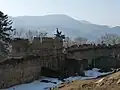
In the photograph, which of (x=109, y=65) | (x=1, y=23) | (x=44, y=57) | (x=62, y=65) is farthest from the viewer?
(x=1, y=23)

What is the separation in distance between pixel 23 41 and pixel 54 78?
672cm

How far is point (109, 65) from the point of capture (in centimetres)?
3609

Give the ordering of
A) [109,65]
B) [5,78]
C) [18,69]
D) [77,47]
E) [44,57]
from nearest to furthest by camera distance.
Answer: [5,78]
[18,69]
[44,57]
[109,65]
[77,47]

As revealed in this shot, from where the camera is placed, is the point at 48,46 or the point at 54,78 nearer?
the point at 54,78

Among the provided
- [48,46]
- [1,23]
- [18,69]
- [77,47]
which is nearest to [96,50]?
[77,47]

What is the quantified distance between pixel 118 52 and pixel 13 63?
79.4ft

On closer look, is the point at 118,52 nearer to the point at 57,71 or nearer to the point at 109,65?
the point at 109,65

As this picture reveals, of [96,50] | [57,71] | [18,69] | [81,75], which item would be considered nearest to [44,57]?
[57,71]

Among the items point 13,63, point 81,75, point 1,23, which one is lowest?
point 81,75

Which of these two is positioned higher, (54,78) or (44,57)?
(44,57)

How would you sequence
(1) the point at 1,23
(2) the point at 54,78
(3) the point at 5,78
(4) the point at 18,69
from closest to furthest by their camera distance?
1. (3) the point at 5,78
2. (4) the point at 18,69
3. (2) the point at 54,78
4. (1) the point at 1,23

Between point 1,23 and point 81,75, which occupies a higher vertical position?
point 1,23

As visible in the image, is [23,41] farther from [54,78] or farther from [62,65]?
[54,78]

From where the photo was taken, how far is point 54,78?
87.7 ft
